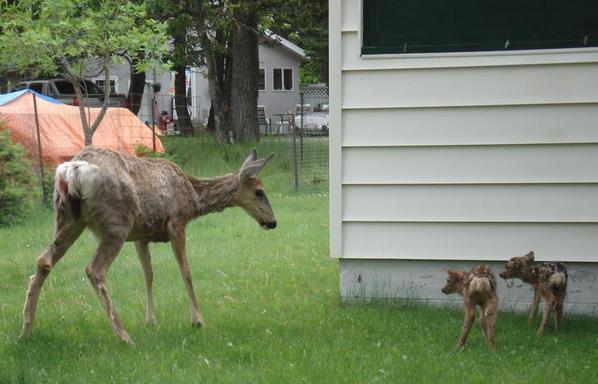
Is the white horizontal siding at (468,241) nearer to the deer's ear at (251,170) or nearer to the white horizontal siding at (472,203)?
the white horizontal siding at (472,203)

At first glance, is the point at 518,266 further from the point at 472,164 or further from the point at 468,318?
the point at 472,164

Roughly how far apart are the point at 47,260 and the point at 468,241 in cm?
342

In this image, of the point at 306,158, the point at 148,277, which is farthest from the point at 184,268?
the point at 306,158

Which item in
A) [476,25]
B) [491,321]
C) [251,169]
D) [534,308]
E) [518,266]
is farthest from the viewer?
[251,169]

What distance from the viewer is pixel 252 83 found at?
25.5 meters

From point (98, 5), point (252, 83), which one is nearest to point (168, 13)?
point (252, 83)

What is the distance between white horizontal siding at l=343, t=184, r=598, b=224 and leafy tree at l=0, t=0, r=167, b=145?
9168mm

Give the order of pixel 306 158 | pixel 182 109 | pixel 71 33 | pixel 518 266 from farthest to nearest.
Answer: pixel 182 109 < pixel 306 158 < pixel 71 33 < pixel 518 266

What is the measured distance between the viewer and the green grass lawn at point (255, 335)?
238 inches

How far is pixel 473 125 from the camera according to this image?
26.0ft

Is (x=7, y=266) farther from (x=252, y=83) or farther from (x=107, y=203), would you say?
(x=252, y=83)

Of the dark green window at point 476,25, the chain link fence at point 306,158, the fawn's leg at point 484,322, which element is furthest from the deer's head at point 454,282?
the chain link fence at point 306,158

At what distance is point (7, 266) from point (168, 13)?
15731 millimetres

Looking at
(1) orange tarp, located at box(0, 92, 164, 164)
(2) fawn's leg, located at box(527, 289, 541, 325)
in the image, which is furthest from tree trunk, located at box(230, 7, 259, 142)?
(2) fawn's leg, located at box(527, 289, 541, 325)
